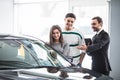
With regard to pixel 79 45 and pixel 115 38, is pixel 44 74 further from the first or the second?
pixel 115 38

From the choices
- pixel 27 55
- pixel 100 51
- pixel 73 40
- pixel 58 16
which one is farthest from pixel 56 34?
pixel 58 16

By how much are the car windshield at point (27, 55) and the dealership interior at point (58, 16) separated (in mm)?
3497

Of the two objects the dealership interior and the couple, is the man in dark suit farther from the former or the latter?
the dealership interior

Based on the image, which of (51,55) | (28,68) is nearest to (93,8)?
(51,55)

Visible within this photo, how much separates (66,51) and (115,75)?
3.03 metres

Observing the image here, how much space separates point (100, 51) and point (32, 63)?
60.1 inches

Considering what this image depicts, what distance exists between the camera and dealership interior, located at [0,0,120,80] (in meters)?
7.44

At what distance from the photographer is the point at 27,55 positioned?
12.4 ft

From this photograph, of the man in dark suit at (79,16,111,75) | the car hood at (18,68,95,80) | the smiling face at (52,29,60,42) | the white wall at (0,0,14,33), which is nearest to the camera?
the car hood at (18,68,95,80)

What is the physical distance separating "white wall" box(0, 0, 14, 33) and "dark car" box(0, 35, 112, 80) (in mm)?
4799

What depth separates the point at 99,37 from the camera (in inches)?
188

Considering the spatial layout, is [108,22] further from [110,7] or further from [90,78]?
[90,78]

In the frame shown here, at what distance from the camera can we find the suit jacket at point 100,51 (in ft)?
15.4

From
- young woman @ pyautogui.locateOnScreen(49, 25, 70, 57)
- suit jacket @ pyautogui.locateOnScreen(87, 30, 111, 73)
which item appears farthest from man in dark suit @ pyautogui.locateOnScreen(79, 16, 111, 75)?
young woman @ pyautogui.locateOnScreen(49, 25, 70, 57)
